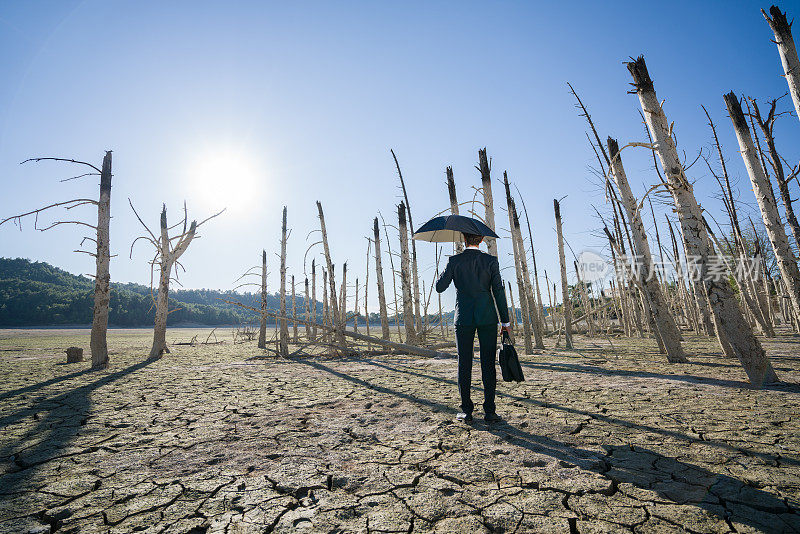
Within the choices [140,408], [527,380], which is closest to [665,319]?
[527,380]

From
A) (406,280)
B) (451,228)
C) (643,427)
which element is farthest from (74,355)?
(643,427)

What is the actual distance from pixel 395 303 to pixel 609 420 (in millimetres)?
9951

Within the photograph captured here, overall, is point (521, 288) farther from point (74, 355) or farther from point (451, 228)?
point (74, 355)

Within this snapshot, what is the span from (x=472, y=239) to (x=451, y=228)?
31 cm

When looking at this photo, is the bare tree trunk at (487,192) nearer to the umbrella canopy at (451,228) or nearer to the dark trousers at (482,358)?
the umbrella canopy at (451,228)

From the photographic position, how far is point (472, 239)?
399 centimetres

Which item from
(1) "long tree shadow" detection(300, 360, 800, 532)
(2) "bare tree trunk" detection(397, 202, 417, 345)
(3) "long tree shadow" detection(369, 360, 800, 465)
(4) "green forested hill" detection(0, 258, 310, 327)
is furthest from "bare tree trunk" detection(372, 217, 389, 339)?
(4) "green forested hill" detection(0, 258, 310, 327)

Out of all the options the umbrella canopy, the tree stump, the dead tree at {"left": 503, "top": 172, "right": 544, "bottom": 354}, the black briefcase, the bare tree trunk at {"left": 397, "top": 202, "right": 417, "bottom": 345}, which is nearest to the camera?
the black briefcase

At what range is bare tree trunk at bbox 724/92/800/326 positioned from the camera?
6016 mm

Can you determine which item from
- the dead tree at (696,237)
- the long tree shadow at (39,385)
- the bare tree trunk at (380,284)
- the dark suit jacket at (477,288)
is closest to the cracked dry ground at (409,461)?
the dead tree at (696,237)

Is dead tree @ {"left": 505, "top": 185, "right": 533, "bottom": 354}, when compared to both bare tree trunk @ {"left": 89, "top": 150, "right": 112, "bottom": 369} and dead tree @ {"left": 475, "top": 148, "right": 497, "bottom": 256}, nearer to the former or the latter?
dead tree @ {"left": 475, "top": 148, "right": 497, "bottom": 256}

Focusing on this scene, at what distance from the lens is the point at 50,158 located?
826 cm

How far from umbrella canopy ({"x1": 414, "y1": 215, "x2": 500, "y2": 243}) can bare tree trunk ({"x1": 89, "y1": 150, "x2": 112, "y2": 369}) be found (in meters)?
9.26

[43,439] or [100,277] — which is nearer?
[43,439]
